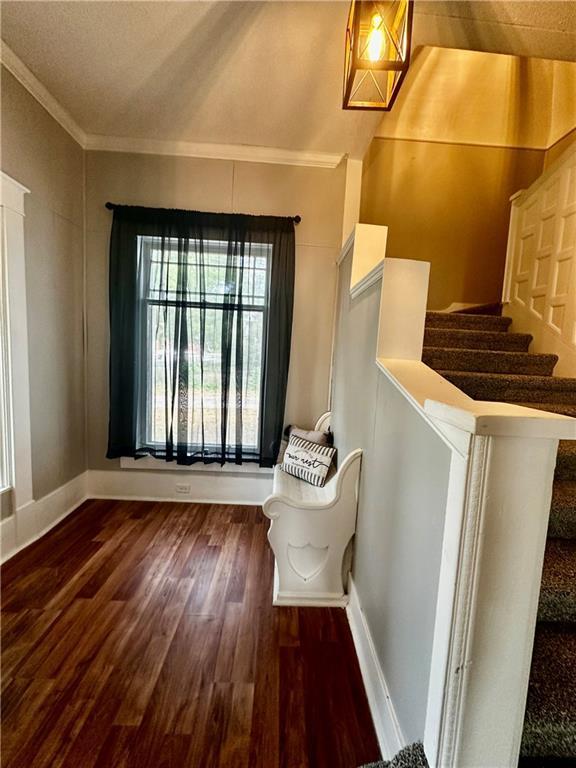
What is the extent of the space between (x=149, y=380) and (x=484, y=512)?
2763mm

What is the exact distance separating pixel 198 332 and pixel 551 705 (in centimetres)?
279

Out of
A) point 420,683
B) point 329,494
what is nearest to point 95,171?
point 329,494

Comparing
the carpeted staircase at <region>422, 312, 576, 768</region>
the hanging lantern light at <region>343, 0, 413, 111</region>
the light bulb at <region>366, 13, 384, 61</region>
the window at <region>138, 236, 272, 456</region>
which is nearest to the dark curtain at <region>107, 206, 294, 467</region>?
the window at <region>138, 236, 272, 456</region>

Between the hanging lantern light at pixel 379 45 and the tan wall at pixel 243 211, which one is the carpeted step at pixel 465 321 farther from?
the hanging lantern light at pixel 379 45

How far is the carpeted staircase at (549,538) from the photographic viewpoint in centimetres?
95

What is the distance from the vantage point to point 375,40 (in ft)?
3.91

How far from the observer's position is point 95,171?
2.91m

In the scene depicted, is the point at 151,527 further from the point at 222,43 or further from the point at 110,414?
the point at 222,43

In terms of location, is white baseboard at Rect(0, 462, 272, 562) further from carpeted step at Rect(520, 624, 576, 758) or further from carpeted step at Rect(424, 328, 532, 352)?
carpeted step at Rect(520, 624, 576, 758)

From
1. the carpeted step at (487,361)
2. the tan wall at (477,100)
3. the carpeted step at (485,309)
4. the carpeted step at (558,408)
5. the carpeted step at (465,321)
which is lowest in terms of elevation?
the carpeted step at (558,408)

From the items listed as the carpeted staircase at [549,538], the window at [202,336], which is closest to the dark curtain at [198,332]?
the window at [202,336]

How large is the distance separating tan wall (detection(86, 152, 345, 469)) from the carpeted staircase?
3.25 ft

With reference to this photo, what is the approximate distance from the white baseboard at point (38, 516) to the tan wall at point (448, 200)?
367cm

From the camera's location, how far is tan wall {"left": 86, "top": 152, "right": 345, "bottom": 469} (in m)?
2.92
